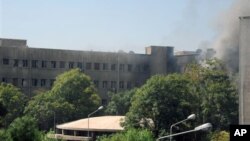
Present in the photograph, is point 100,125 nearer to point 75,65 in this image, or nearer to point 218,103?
point 218,103

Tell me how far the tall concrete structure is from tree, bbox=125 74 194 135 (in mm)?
3955

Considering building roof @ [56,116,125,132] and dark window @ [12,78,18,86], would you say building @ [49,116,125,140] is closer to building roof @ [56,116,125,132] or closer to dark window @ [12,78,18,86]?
building roof @ [56,116,125,132]

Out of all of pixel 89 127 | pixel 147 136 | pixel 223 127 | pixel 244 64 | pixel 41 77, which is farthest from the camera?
pixel 41 77

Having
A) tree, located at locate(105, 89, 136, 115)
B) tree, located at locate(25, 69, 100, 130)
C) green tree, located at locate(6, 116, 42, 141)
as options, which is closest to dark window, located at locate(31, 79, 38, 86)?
tree, located at locate(25, 69, 100, 130)

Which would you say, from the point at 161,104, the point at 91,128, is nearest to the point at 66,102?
the point at 91,128

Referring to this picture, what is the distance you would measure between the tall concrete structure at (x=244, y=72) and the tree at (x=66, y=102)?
20.2m

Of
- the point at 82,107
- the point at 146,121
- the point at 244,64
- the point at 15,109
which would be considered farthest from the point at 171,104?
the point at 15,109

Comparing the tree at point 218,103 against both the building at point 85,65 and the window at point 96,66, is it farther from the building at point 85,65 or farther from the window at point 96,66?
the window at point 96,66

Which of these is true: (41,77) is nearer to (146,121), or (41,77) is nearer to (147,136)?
(146,121)

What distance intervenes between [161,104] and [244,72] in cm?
648

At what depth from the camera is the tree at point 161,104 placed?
42.8 metres

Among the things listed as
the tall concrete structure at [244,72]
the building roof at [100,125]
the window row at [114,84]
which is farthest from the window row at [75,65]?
the tall concrete structure at [244,72]

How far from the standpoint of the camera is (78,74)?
61.3 metres

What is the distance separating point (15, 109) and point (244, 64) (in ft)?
87.9
